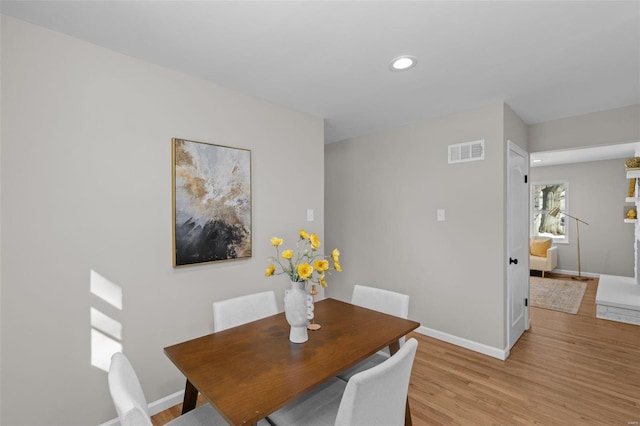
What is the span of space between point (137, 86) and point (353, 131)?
240 cm

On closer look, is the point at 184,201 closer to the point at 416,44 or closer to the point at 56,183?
the point at 56,183

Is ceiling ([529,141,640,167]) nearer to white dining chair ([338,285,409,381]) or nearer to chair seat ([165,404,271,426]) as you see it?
white dining chair ([338,285,409,381])

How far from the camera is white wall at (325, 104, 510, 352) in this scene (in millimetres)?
2848

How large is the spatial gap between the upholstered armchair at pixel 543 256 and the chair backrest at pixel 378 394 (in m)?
6.29

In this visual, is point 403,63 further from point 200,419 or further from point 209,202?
point 200,419

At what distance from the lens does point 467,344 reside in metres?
3.02

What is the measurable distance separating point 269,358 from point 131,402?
1.98 feet

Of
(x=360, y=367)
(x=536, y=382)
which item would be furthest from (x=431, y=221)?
(x=360, y=367)

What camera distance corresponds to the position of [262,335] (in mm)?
1646

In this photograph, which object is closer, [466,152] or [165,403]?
[165,403]

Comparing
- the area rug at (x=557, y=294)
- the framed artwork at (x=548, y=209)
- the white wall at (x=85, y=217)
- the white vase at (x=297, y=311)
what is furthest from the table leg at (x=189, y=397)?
the framed artwork at (x=548, y=209)

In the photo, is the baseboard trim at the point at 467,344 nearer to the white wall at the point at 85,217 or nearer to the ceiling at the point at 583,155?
the white wall at the point at 85,217

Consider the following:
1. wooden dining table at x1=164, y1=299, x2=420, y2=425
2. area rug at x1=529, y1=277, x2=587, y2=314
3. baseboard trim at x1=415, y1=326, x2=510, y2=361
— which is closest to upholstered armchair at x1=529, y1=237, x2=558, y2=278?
area rug at x1=529, y1=277, x2=587, y2=314

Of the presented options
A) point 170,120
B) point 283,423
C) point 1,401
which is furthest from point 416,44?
point 1,401
